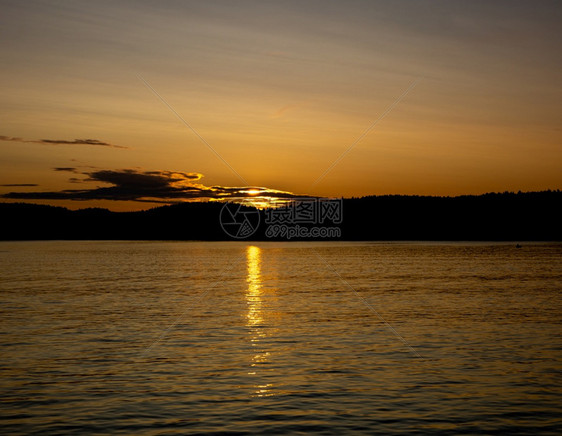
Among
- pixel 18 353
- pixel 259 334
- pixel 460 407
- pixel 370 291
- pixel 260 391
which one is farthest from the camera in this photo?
pixel 370 291

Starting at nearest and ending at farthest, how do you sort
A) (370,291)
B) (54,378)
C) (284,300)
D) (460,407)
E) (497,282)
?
(460,407) < (54,378) < (284,300) < (370,291) < (497,282)

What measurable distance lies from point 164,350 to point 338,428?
14370 millimetres

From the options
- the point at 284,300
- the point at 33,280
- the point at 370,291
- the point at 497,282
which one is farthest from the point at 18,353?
the point at 497,282

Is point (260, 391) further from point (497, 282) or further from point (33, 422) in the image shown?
point (497, 282)

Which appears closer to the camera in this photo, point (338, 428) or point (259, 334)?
point (338, 428)

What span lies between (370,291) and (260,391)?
139 ft

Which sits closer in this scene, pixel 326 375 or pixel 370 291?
pixel 326 375

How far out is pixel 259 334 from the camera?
36.2m

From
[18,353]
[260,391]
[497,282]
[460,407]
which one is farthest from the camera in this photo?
[497,282]

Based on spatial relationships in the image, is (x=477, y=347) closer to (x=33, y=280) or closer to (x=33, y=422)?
(x=33, y=422)

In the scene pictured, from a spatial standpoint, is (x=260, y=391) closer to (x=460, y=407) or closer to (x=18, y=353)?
(x=460, y=407)

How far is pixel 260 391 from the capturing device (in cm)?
2308

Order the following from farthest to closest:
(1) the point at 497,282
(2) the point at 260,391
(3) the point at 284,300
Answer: (1) the point at 497,282, (3) the point at 284,300, (2) the point at 260,391

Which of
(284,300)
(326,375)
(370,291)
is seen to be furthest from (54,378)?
(370,291)
